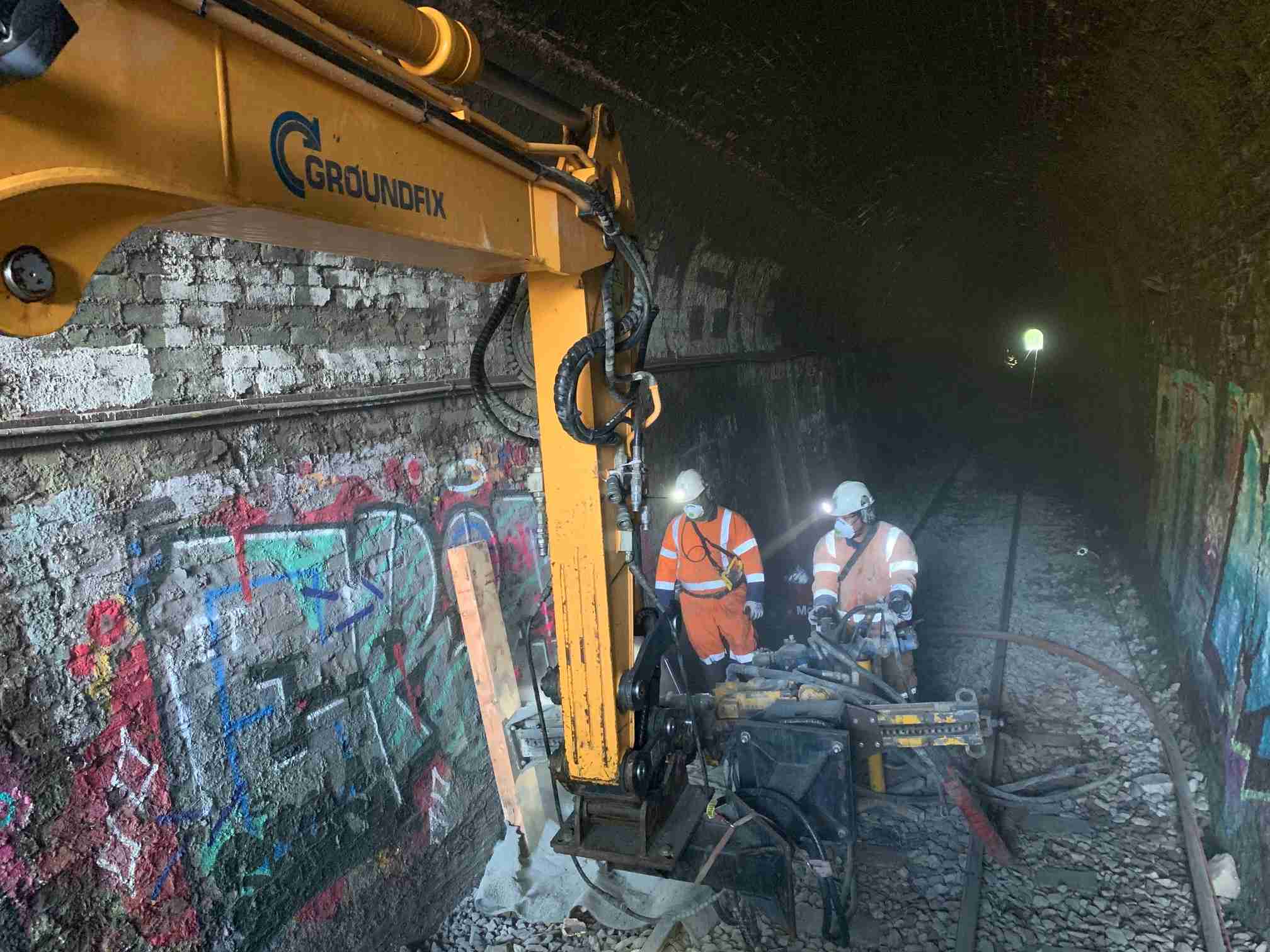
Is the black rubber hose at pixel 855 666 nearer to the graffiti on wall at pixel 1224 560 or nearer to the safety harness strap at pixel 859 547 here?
the safety harness strap at pixel 859 547

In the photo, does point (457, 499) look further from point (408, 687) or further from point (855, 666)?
point (855, 666)

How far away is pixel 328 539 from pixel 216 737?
1.06 metres

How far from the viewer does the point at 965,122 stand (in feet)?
28.4

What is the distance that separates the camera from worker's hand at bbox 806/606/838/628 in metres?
5.93

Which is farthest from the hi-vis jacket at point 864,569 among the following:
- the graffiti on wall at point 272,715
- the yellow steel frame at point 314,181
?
the yellow steel frame at point 314,181

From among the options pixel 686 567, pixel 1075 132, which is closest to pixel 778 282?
pixel 1075 132

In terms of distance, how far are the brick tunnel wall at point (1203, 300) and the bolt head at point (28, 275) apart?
16.4 ft

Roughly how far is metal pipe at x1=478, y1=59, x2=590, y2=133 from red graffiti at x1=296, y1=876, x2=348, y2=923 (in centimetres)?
376

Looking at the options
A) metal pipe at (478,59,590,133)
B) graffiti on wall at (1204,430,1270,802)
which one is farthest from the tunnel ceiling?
graffiti on wall at (1204,430,1270,802)

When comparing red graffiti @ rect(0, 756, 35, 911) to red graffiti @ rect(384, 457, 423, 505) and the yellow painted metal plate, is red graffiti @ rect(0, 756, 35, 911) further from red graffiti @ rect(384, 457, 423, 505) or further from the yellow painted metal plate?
red graffiti @ rect(384, 457, 423, 505)

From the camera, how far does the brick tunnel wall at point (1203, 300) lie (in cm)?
443

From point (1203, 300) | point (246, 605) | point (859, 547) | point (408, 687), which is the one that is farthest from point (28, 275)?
point (1203, 300)

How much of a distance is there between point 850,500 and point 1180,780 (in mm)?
2857

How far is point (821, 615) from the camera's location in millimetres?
6031
